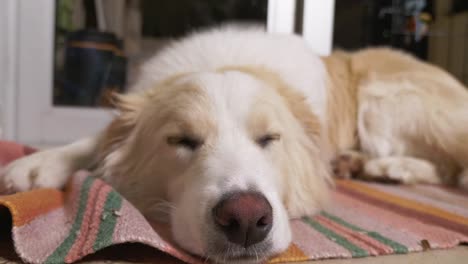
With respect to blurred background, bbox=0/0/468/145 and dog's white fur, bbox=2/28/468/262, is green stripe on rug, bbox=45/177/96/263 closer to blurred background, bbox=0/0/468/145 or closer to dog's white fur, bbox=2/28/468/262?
dog's white fur, bbox=2/28/468/262

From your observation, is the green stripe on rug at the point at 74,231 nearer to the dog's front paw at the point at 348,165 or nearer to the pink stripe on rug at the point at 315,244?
the pink stripe on rug at the point at 315,244

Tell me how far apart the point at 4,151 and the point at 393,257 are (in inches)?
58.3

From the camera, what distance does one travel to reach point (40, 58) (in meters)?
3.20

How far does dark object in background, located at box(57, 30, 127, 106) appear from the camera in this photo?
11.2ft

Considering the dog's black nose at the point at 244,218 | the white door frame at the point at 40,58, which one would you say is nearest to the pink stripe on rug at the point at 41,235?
the dog's black nose at the point at 244,218

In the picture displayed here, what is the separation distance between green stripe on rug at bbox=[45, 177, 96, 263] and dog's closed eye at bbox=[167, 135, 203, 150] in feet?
0.88

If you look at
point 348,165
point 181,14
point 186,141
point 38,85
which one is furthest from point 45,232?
point 181,14

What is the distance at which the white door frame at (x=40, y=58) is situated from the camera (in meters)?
3.12

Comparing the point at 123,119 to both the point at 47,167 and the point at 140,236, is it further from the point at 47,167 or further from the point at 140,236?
the point at 140,236

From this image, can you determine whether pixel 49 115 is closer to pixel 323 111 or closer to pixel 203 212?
pixel 323 111

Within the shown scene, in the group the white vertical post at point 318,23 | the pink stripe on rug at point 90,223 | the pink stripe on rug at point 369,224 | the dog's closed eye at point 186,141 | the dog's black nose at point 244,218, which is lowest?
the pink stripe on rug at point 369,224

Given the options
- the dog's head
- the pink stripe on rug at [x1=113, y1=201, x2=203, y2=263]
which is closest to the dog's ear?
the dog's head

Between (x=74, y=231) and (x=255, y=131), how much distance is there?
1.83 feet

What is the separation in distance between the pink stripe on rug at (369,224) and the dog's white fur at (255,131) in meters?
0.08
